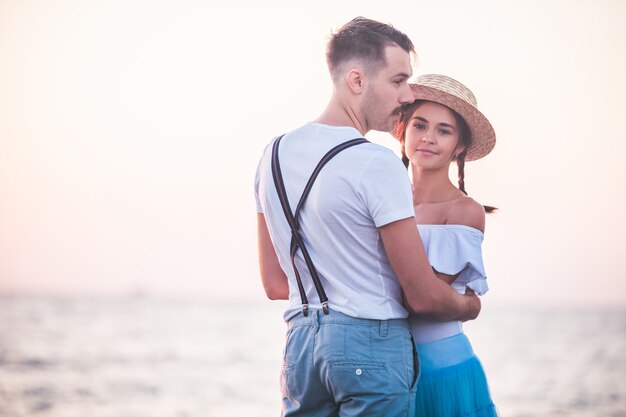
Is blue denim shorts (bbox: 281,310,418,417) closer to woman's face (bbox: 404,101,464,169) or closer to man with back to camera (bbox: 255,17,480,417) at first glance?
man with back to camera (bbox: 255,17,480,417)

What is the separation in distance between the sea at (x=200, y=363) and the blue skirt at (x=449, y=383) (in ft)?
28.8

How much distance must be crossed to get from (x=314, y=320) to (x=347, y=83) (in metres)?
0.78

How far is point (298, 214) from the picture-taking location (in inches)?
101

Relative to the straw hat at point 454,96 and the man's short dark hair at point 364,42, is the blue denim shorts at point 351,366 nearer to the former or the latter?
the man's short dark hair at point 364,42

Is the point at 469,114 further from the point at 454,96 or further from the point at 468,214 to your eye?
the point at 468,214

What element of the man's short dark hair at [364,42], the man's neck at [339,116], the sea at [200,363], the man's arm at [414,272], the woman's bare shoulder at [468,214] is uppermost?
the man's short dark hair at [364,42]

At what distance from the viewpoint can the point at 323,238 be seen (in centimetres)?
253

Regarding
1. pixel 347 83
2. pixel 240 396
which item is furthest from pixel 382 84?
pixel 240 396

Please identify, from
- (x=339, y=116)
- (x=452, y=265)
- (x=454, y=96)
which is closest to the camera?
(x=339, y=116)

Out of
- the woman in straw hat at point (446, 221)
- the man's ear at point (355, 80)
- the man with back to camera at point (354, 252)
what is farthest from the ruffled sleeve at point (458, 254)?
the man's ear at point (355, 80)

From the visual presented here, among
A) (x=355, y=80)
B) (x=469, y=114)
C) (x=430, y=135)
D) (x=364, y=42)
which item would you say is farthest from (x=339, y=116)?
(x=469, y=114)

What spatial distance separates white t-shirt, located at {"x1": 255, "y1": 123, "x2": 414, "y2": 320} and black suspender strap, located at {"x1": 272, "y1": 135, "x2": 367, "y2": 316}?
14 mm

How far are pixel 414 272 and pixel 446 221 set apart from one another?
0.62 metres

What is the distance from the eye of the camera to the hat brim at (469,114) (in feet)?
10.5
